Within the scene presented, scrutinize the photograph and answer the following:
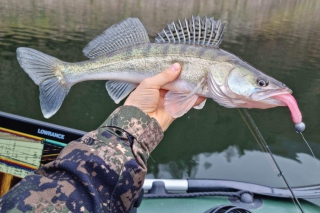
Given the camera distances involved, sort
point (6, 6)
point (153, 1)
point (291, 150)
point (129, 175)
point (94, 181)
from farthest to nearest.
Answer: point (153, 1) → point (6, 6) → point (291, 150) → point (129, 175) → point (94, 181)

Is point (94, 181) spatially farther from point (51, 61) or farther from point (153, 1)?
point (153, 1)

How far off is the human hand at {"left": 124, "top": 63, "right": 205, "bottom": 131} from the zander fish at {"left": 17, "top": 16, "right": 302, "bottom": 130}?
0.07 meters

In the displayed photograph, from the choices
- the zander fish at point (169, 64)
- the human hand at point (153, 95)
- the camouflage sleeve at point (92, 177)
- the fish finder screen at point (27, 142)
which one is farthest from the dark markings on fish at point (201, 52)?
the fish finder screen at point (27, 142)

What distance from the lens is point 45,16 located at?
17406 millimetres

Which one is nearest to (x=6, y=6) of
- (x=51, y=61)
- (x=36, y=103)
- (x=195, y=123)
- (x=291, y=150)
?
(x=36, y=103)

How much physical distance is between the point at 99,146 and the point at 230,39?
580 inches

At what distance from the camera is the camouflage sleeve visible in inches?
45.4

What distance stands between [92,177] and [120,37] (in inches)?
44.4

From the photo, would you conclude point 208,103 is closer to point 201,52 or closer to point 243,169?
point 243,169

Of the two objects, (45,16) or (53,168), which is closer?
(53,168)

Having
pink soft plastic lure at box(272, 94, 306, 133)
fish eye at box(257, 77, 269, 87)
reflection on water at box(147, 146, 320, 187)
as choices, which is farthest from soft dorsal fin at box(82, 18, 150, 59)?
reflection on water at box(147, 146, 320, 187)

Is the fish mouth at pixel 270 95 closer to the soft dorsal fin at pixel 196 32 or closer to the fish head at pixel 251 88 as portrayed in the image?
the fish head at pixel 251 88

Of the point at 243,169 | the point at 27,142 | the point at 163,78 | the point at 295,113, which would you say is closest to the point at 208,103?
→ the point at 243,169

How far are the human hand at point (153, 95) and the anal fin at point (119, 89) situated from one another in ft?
0.78
